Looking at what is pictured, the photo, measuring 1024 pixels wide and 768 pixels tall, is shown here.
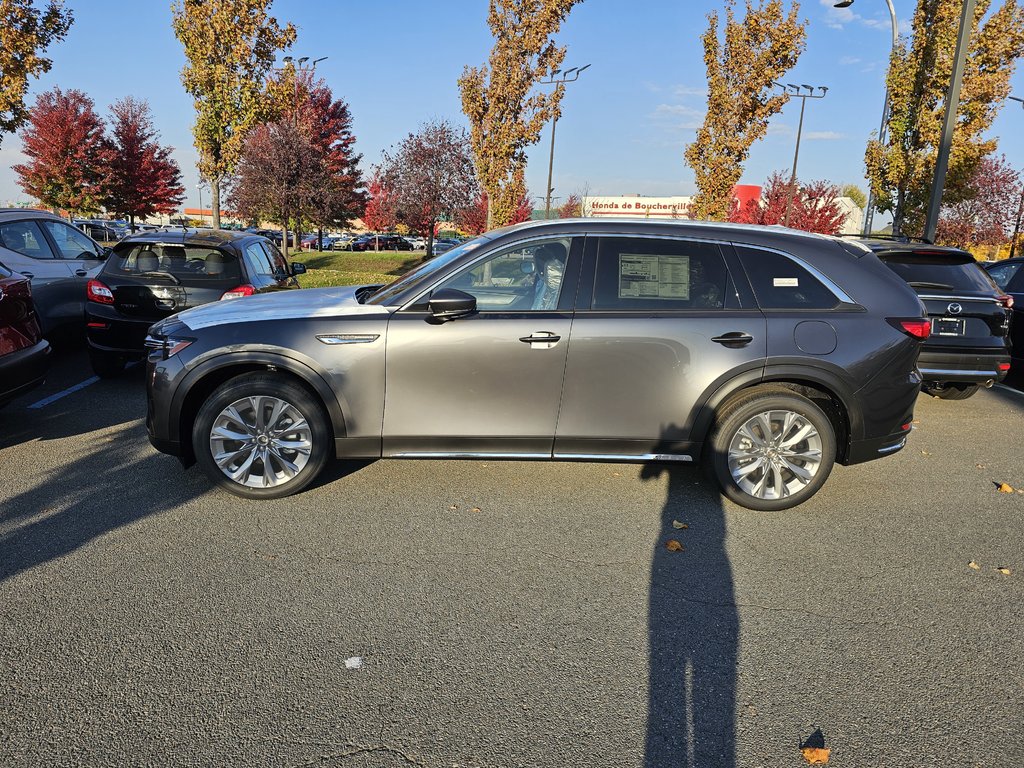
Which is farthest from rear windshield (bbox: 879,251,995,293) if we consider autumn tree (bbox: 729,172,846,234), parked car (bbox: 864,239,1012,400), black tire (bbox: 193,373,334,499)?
autumn tree (bbox: 729,172,846,234)

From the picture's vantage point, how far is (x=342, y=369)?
14.5 feet

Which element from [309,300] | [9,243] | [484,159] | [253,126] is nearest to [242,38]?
[253,126]

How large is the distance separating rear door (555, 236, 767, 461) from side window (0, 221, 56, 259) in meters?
6.88

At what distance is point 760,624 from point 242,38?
1746cm

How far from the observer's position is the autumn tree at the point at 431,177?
2675cm

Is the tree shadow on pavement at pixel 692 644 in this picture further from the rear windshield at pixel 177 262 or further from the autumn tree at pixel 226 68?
the autumn tree at pixel 226 68

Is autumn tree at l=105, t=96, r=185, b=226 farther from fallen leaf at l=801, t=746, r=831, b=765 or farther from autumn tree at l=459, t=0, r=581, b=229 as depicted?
fallen leaf at l=801, t=746, r=831, b=765

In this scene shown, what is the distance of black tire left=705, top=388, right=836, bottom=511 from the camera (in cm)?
455

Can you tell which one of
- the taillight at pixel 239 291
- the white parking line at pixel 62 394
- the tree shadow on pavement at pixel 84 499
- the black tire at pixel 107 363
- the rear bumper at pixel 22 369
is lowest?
the tree shadow on pavement at pixel 84 499

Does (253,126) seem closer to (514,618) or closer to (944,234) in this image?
(514,618)

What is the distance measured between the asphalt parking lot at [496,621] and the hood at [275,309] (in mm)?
1137

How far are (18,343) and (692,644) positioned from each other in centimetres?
524

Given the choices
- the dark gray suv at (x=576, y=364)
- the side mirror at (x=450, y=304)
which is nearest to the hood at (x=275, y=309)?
the dark gray suv at (x=576, y=364)

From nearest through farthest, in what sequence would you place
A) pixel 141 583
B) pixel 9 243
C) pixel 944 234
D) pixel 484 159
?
pixel 141 583
pixel 9 243
pixel 484 159
pixel 944 234
